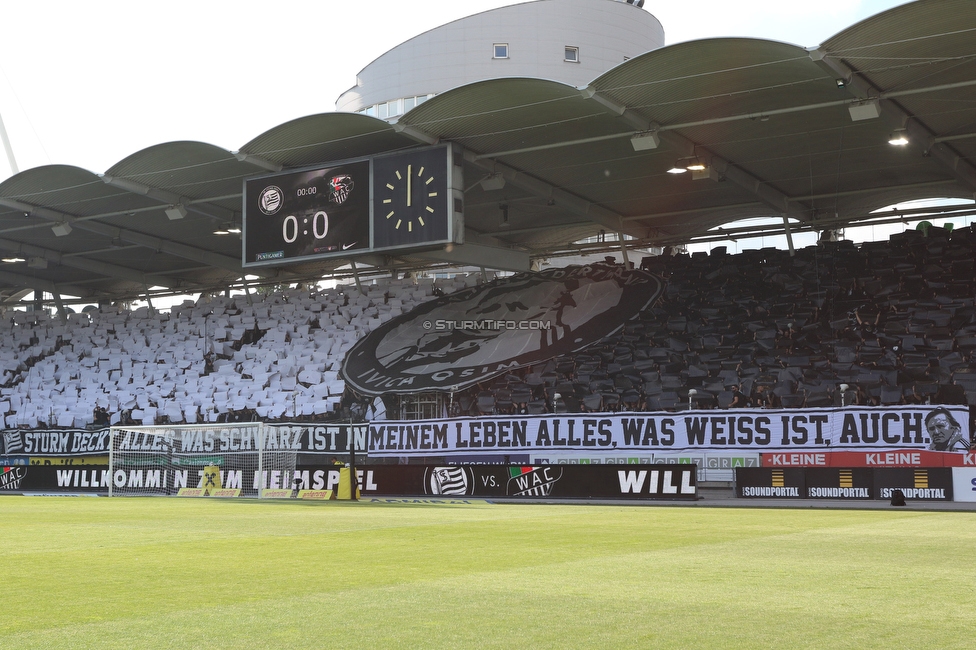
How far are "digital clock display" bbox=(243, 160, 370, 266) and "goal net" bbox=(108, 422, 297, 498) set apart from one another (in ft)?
15.4

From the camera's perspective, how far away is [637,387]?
29.0 m

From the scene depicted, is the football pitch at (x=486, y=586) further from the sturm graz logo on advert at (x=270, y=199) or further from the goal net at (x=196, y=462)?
the sturm graz logo on advert at (x=270, y=199)

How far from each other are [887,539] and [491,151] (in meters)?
17.9

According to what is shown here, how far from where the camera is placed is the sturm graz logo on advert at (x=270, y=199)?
89.7 ft

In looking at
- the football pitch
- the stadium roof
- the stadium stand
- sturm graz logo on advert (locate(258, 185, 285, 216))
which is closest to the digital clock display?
sturm graz logo on advert (locate(258, 185, 285, 216))

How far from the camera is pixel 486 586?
7055 millimetres

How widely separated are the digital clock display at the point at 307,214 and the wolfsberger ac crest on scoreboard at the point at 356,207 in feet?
0.08

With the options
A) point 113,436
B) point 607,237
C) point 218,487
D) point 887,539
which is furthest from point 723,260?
point 887,539

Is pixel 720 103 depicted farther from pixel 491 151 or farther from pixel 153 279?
pixel 153 279

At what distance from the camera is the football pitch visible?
16.9 feet

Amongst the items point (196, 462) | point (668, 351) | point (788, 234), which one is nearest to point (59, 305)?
point (196, 462)

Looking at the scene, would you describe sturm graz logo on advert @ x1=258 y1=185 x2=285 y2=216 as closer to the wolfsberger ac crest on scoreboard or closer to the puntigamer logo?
the wolfsberger ac crest on scoreboard

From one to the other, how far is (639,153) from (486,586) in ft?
71.7

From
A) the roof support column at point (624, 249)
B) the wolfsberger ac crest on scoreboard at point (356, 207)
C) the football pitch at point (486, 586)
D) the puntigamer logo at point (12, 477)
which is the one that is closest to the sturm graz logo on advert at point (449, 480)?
the wolfsberger ac crest on scoreboard at point (356, 207)
